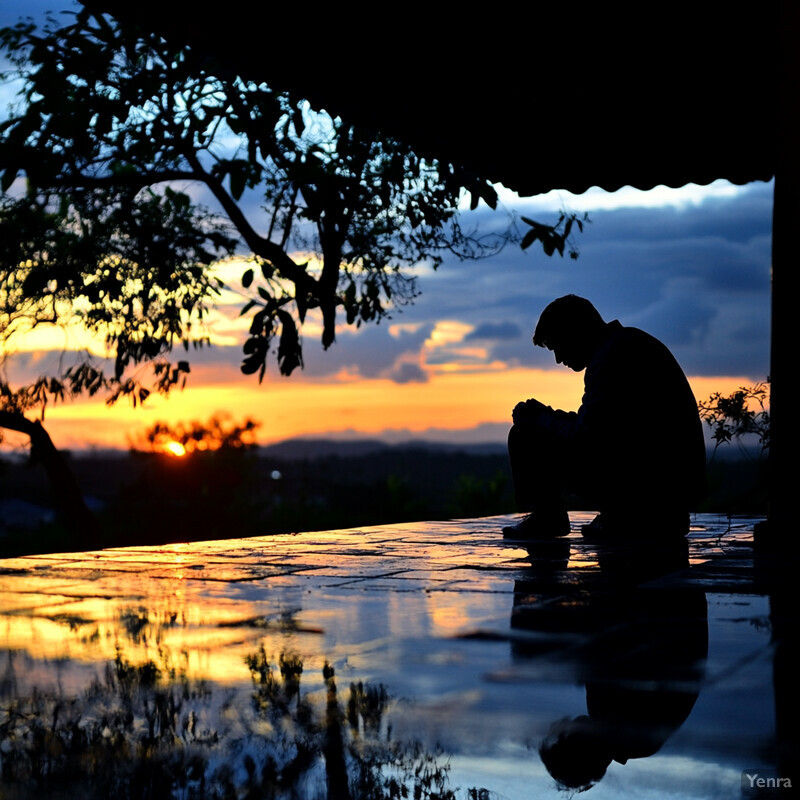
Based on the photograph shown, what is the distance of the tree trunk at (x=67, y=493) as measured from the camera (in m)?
17.3

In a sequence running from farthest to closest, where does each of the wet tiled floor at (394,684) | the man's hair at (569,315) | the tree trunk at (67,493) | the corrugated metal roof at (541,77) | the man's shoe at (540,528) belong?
the tree trunk at (67,493), the man's shoe at (540,528), the man's hair at (569,315), the corrugated metal roof at (541,77), the wet tiled floor at (394,684)

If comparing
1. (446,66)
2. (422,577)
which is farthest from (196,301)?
(422,577)

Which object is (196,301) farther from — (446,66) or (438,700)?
(438,700)

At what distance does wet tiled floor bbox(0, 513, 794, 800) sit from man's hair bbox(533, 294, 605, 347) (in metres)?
1.54

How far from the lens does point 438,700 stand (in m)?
1.97

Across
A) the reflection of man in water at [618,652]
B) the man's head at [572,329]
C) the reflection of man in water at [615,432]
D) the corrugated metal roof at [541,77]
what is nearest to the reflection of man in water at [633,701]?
the reflection of man in water at [618,652]

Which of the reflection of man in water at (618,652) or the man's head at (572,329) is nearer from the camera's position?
the reflection of man in water at (618,652)

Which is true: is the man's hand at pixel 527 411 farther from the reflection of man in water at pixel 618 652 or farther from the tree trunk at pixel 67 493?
the tree trunk at pixel 67 493

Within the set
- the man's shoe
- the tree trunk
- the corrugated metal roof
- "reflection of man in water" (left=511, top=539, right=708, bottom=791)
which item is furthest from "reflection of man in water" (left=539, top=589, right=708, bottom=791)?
the tree trunk

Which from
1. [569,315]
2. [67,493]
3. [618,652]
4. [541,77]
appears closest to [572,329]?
[569,315]

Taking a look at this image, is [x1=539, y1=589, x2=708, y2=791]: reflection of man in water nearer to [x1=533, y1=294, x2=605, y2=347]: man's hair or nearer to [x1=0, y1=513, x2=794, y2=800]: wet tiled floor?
[x1=0, y1=513, x2=794, y2=800]: wet tiled floor

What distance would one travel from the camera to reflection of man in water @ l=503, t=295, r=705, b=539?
504 cm

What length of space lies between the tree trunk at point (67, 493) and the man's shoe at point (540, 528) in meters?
13.2

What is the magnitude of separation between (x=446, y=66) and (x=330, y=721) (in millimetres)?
4082
